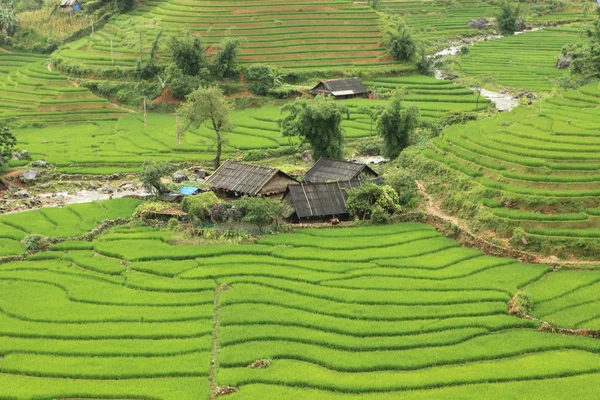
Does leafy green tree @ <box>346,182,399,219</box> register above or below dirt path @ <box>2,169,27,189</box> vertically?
above

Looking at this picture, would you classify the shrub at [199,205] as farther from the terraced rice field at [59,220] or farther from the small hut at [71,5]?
the small hut at [71,5]

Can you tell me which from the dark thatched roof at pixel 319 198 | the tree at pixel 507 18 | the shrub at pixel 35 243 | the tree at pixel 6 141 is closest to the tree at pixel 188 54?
the tree at pixel 6 141

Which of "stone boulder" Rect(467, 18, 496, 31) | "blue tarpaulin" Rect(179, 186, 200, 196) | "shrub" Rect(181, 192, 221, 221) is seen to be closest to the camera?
"shrub" Rect(181, 192, 221, 221)

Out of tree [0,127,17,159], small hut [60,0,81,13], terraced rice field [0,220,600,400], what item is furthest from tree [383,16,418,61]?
terraced rice field [0,220,600,400]

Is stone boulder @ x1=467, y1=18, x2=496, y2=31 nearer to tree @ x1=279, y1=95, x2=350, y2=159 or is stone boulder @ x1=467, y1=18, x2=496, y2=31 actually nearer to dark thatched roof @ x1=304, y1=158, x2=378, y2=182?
tree @ x1=279, y1=95, x2=350, y2=159

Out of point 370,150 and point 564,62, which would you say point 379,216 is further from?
point 564,62

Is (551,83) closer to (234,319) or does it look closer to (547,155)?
Result: (547,155)

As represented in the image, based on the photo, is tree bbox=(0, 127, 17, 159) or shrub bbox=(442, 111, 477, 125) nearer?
tree bbox=(0, 127, 17, 159)
